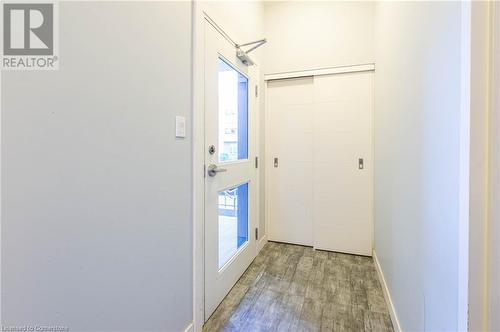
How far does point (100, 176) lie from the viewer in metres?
0.93

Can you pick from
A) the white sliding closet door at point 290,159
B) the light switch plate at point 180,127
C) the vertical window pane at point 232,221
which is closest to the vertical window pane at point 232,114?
the vertical window pane at point 232,221

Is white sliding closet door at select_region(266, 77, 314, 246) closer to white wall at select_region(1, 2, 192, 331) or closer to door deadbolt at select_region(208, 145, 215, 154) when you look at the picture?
door deadbolt at select_region(208, 145, 215, 154)

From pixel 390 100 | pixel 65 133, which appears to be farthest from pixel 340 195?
pixel 65 133

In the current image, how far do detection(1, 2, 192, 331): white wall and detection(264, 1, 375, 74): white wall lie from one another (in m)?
1.80

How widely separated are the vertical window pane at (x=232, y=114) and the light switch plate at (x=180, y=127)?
489 mm

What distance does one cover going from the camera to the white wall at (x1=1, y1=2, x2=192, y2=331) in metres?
0.72

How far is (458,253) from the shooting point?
2.31 feet

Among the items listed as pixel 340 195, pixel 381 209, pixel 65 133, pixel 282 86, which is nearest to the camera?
pixel 65 133

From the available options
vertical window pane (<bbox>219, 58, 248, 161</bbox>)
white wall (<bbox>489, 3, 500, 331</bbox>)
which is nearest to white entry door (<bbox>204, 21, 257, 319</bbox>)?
vertical window pane (<bbox>219, 58, 248, 161</bbox>)

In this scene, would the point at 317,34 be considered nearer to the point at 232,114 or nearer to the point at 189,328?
the point at 232,114

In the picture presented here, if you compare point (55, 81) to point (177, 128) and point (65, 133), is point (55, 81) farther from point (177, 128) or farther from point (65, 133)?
point (177, 128)

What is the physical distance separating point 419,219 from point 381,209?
1138 millimetres

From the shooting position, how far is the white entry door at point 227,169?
1666 mm

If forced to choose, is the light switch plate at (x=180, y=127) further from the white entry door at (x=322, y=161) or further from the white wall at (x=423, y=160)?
the white entry door at (x=322, y=161)
